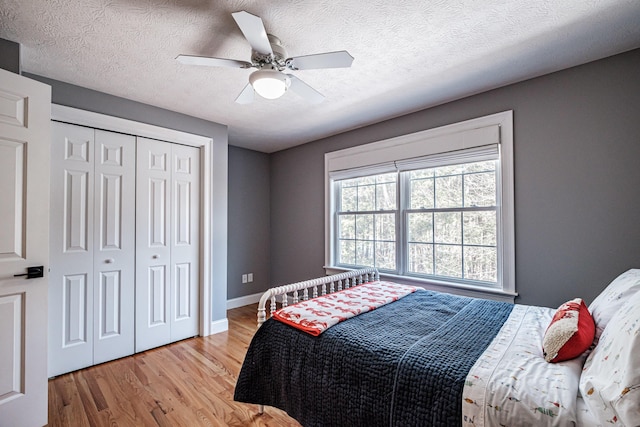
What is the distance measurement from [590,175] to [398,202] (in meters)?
1.59

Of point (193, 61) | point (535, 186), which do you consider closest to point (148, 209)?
point (193, 61)

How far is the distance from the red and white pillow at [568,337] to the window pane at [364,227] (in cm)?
229

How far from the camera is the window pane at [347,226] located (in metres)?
3.80

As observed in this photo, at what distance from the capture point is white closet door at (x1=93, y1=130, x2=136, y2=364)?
263 centimetres

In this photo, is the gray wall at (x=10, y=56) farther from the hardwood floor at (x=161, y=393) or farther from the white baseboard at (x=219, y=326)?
the white baseboard at (x=219, y=326)

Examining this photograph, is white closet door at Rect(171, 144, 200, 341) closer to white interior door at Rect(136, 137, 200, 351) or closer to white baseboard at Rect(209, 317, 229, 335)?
white interior door at Rect(136, 137, 200, 351)

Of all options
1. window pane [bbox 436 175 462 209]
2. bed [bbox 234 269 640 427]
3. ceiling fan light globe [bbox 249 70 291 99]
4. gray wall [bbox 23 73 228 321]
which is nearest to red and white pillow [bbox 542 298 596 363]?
bed [bbox 234 269 640 427]

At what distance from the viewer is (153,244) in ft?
9.73

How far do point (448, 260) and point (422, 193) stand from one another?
2.42 ft

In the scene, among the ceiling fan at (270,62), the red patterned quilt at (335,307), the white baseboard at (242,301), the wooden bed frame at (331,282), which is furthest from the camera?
the white baseboard at (242,301)

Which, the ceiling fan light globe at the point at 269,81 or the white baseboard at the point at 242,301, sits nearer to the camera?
the ceiling fan light globe at the point at 269,81

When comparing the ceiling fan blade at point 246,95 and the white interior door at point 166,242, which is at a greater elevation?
the ceiling fan blade at point 246,95

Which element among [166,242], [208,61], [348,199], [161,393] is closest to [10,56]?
[208,61]

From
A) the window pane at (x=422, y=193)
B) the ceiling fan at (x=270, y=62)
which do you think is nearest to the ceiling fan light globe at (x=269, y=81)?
the ceiling fan at (x=270, y=62)
